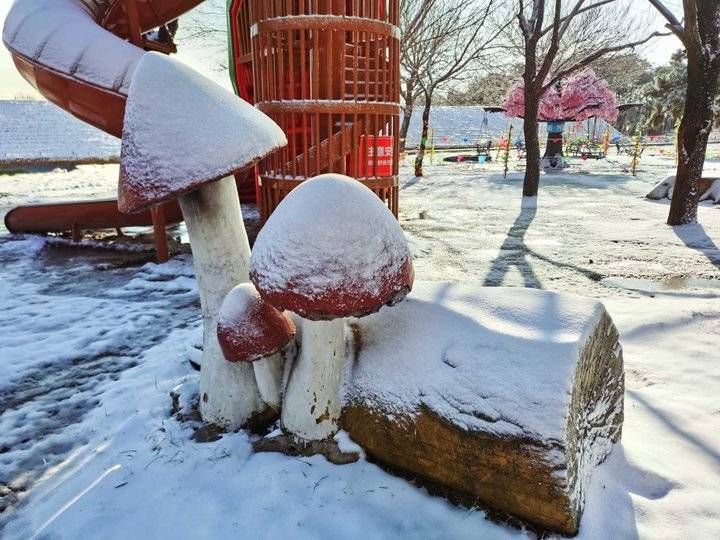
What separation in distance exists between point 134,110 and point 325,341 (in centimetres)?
118

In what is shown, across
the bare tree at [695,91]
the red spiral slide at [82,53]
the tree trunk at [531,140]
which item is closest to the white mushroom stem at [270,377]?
the red spiral slide at [82,53]

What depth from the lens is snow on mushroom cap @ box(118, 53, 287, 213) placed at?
170 cm

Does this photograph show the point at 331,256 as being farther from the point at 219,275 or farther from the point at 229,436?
the point at 229,436

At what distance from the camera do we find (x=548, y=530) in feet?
5.62

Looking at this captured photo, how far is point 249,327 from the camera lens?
75.7 inches

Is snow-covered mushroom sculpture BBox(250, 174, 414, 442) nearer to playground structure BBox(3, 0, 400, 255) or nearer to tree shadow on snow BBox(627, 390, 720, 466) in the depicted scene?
tree shadow on snow BBox(627, 390, 720, 466)

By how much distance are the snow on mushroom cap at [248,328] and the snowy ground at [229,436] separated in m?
0.53

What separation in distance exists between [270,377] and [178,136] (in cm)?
113

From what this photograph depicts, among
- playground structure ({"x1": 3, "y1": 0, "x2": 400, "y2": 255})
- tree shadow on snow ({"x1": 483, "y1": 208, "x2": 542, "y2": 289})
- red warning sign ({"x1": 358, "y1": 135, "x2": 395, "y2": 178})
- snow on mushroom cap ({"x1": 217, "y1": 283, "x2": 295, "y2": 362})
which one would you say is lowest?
tree shadow on snow ({"x1": 483, "y1": 208, "x2": 542, "y2": 289})

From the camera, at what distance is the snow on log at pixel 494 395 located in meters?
1.66

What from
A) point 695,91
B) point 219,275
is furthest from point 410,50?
point 219,275

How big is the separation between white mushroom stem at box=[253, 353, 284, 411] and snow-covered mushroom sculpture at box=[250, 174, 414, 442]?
585 millimetres

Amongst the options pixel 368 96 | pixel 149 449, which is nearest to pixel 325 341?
pixel 149 449

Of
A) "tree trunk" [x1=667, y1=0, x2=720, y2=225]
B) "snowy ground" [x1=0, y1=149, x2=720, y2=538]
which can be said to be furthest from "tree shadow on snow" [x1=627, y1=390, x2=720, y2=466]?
"tree trunk" [x1=667, y1=0, x2=720, y2=225]
